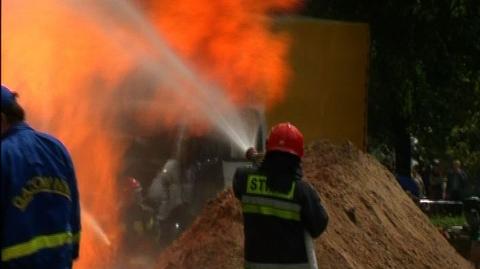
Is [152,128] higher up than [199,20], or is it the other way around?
[199,20]

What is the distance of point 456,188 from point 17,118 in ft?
69.1

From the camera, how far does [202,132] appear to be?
12086 mm

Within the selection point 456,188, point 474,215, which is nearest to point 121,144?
point 474,215

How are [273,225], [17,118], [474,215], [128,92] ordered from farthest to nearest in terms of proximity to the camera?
[474,215]
[128,92]
[273,225]
[17,118]

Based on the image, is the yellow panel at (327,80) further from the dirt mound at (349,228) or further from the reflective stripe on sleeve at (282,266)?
the reflective stripe on sleeve at (282,266)

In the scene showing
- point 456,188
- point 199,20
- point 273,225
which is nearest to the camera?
point 273,225

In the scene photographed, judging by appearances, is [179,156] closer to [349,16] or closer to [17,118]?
[349,16]

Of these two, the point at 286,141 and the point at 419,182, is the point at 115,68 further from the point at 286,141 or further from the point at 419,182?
the point at 419,182

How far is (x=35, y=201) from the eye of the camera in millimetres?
4020

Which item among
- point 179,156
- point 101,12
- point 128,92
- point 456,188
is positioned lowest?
point 456,188

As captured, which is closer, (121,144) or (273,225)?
(273,225)

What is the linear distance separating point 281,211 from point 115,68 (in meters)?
5.68

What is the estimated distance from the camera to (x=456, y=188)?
24.2 meters

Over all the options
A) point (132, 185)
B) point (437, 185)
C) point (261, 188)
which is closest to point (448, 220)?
point (437, 185)
